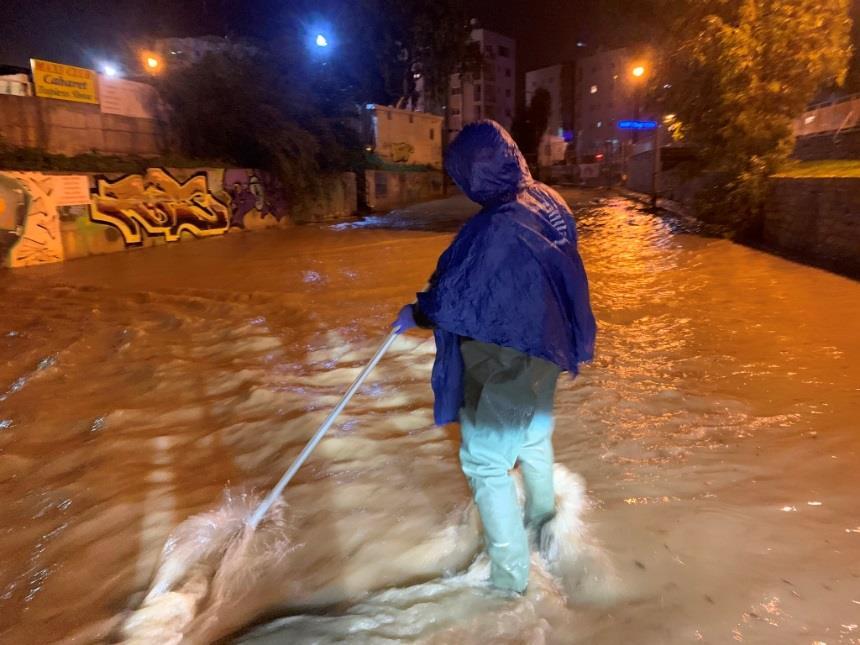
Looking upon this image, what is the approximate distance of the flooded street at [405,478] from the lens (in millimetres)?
2467

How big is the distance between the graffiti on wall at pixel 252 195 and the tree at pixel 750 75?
12.4m

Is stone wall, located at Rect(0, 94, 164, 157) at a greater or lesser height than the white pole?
greater

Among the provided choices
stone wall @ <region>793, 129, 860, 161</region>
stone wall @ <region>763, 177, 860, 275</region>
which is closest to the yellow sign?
stone wall @ <region>763, 177, 860, 275</region>

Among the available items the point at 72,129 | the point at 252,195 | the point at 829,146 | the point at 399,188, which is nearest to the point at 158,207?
the point at 72,129

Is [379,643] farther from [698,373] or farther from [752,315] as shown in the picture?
[752,315]

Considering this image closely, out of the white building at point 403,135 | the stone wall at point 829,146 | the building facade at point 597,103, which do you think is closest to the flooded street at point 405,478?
the stone wall at point 829,146

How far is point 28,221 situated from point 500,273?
1359cm

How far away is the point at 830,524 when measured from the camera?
2920 mm

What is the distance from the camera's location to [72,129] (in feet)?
53.4

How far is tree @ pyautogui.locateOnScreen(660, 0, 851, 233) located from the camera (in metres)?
12.1

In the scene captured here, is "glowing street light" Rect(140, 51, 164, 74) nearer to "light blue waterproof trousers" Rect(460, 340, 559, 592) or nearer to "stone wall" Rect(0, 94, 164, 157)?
"stone wall" Rect(0, 94, 164, 157)

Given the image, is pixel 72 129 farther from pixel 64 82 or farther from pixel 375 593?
pixel 375 593

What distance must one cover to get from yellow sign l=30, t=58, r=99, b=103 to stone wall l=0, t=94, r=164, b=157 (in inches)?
7.1

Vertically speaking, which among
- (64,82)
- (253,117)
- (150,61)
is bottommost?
(253,117)
